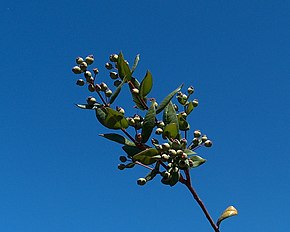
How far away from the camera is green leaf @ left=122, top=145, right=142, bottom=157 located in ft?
5.99

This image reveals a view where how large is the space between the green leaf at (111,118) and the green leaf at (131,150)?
0.33 ft

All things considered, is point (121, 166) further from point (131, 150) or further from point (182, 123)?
point (182, 123)

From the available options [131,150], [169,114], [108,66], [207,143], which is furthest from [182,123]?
[108,66]

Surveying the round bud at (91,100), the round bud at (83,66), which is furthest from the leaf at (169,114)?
the round bud at (83,66)

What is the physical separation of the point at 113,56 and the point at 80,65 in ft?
0.67

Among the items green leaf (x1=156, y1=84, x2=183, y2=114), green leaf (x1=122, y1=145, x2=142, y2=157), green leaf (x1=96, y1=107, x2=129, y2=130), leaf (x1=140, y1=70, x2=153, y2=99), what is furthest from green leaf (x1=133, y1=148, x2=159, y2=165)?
leaf (x1=140, y1=70, x2=153, y2=99)

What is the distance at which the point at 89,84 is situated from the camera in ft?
6.43

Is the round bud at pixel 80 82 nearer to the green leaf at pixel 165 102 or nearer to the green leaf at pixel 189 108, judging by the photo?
the green leaf at pixel 165 102

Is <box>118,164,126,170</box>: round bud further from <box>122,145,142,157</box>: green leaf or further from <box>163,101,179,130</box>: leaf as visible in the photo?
<box>163,101,179,130</box>: leaf

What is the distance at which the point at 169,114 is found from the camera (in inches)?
→ 76.5

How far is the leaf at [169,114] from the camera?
1.91 metres

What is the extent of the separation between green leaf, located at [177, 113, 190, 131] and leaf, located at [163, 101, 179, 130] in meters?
0.05

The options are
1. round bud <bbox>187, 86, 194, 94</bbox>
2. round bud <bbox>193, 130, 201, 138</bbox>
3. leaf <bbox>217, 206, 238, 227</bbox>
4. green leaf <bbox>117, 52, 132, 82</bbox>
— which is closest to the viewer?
leaf <bbox>217, 206, 238, 227</bbox>

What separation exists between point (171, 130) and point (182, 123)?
0.19 m
